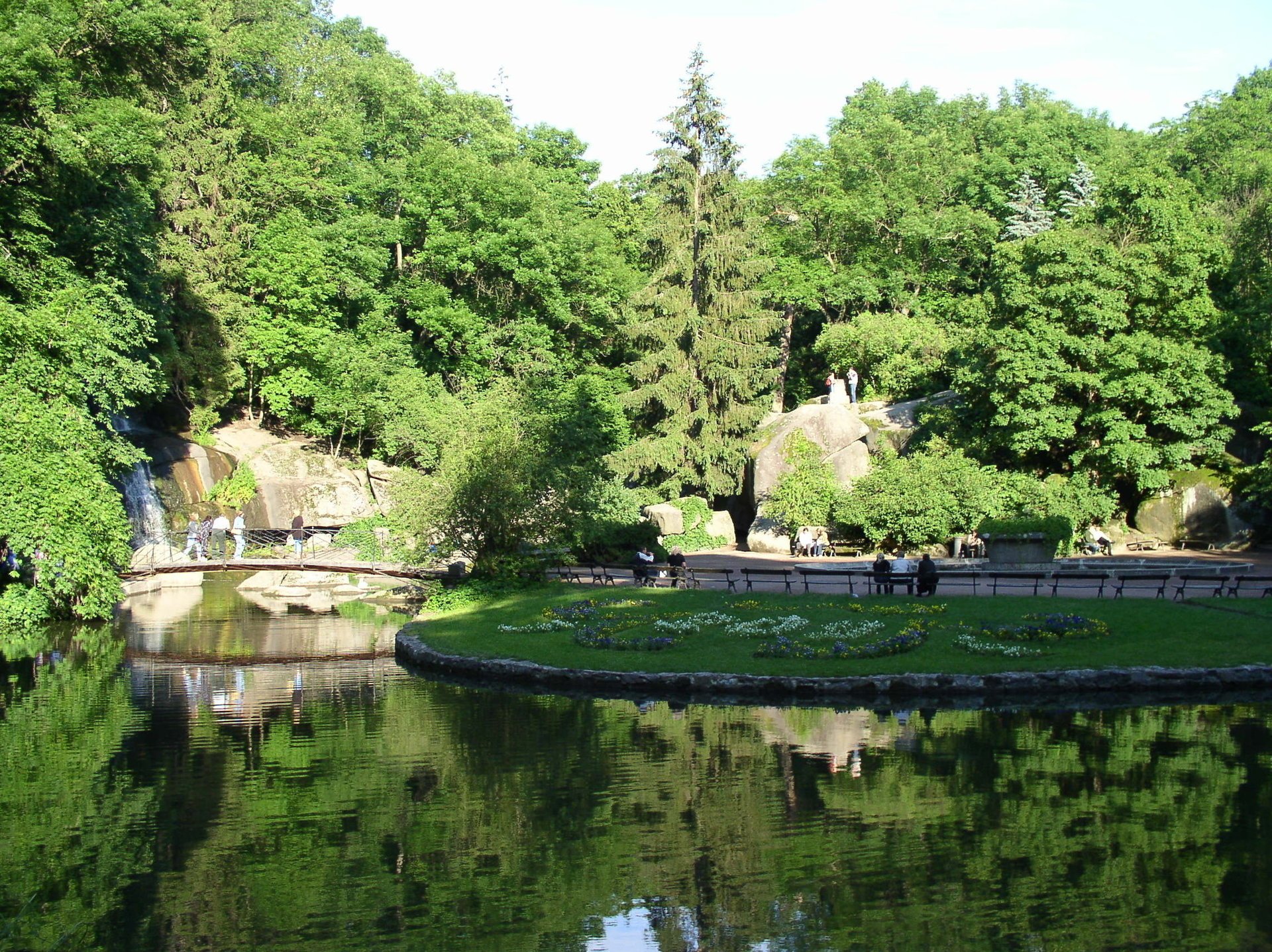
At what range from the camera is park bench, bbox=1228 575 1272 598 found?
23.8 meters

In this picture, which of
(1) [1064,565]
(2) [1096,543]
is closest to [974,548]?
(2) [1096,543]

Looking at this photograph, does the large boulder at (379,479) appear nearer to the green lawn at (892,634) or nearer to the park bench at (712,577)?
the park bench at (712,577)

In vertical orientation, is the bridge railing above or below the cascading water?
below

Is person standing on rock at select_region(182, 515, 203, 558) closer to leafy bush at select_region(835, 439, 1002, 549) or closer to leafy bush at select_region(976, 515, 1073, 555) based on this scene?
leafy bush at select_region(835, 439, 1002, 549)

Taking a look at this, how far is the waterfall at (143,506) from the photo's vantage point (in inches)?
1411

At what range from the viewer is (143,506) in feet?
121

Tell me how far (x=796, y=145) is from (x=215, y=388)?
29755 mm

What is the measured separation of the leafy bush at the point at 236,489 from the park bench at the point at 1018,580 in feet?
88.6

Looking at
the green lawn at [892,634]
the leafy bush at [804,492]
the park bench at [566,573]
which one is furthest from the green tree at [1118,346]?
the park bench at [566,573]

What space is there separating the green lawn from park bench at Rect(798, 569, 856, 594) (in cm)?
175

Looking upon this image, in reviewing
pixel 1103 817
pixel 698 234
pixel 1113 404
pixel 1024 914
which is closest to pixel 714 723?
pixel 1103 817

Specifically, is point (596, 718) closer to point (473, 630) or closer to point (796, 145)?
point (473, 630)

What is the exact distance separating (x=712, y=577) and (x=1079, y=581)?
929 cm

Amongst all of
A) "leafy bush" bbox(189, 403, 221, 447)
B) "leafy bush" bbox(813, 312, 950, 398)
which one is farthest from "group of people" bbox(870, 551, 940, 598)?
"leafy bush" bbox(189, 403, 221, 447)
